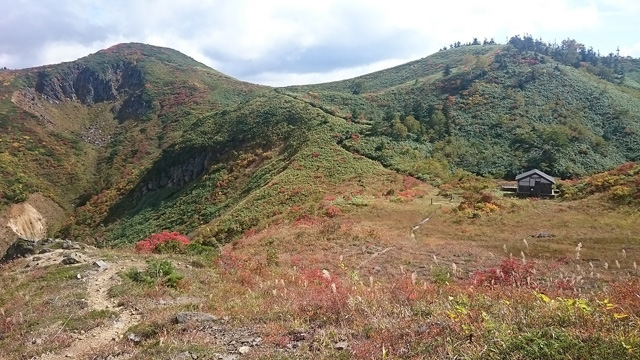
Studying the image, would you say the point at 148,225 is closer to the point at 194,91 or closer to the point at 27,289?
the point at 27,289

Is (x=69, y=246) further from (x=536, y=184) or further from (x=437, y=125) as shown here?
(x=437, y=125)

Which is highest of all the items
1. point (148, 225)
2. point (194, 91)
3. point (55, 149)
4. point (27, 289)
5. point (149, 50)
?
point (149, 50)

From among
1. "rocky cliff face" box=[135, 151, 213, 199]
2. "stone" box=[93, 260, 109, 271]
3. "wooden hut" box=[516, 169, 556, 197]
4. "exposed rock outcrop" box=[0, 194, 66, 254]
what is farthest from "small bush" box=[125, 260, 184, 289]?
"rocky cliff face" box=[135, 151, 213, 199]

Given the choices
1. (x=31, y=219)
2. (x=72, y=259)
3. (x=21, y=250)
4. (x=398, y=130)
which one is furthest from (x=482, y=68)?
(x=72, y=259)

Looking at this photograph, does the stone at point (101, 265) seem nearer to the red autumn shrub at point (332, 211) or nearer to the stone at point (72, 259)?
the stone at point (72, 259)

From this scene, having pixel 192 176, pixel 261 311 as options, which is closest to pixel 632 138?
pixel 192 176

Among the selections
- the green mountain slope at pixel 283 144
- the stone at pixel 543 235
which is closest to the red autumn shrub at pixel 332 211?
the green mountain slope at pixel 283 144

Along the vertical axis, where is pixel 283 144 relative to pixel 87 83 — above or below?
below

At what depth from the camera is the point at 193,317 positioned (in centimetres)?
912

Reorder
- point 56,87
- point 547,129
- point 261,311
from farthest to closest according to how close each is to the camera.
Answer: point 56,87 < point 547,129 < point 261,311

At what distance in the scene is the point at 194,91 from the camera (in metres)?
121

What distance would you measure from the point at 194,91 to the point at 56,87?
129ft

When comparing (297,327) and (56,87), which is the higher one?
(56,87)

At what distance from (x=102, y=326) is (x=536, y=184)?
4312 cm
